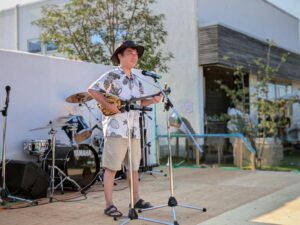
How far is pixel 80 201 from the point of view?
599 cm

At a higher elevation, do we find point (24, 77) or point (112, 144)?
point (24, 77)

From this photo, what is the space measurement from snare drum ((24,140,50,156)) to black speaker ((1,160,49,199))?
535 mm

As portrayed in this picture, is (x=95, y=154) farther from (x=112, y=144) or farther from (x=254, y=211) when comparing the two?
(x=254, y=211)

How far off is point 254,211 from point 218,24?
7.55m

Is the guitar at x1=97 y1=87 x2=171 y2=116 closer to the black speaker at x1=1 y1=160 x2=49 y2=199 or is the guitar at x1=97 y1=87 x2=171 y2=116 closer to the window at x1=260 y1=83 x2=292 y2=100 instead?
the black speaker at x1=1 y1=160 x2=49 y2=199

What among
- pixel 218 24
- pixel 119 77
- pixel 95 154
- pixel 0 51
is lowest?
pixel 95 154

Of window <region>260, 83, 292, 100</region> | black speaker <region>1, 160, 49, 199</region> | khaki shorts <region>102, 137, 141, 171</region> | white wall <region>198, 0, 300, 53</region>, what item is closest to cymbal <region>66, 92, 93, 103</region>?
black speaker <region>1, 160, 49, 199</region>

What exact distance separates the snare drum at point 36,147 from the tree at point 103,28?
5.38 m

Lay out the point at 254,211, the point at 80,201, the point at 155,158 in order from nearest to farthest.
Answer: the point at 254,211
the point at 80,201
the point at 155,158

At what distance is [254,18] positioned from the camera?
1517 cm

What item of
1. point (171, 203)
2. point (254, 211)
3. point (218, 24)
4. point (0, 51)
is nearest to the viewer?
point (171, 203)

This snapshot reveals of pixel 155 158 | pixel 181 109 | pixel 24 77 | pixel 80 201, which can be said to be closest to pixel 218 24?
pixel 181 109

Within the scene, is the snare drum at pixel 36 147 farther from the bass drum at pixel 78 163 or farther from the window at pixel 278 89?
the window at pixel 278 89

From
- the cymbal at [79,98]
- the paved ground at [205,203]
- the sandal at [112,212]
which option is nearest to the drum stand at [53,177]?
the paved ground at [205,203]
